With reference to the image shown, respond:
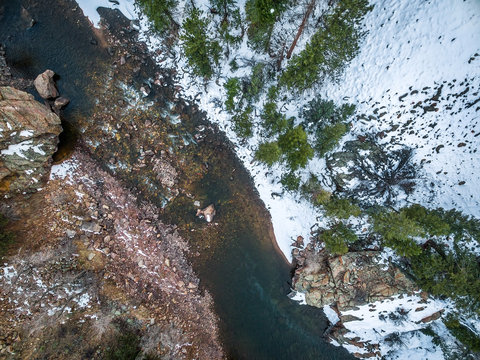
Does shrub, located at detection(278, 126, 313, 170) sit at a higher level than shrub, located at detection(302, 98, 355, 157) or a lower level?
lower

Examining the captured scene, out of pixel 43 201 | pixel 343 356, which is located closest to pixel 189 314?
pixel 343 356

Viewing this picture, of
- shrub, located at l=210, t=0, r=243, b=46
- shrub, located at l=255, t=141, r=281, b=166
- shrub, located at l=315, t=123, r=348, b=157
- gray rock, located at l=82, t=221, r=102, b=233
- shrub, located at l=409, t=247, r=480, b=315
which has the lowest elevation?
shrub, located at l=409, t=247, r=480, b=315

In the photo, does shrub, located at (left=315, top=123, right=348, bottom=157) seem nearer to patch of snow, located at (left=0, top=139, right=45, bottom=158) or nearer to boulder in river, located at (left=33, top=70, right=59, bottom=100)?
patch of snow, located at (left=0, top=139, right=45, bottom=158)

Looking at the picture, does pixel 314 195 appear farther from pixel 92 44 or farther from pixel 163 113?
pixel 92 44

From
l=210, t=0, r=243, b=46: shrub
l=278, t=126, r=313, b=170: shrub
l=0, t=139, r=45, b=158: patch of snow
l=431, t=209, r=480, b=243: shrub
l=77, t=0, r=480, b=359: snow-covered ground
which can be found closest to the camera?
l=77, t=0, r=480, b=359: snow-covered ground

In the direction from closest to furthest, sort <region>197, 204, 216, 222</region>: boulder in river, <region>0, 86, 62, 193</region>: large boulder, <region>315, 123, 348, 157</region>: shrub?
<region>315, 123, 348, 157</region>: shrub < <region>0, 86, 62, 193</region>: large boulder < <region>197, 204, 216, 222</region>: boulder in river

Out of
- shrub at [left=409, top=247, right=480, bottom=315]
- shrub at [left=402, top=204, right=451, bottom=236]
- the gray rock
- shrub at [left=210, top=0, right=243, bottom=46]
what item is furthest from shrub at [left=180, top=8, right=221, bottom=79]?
shrub at [left=409, top=247, right=480, bottom=315]

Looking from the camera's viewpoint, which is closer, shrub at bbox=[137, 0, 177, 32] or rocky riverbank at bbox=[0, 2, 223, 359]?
shrub at bbox=[137, 0, 177, 32]

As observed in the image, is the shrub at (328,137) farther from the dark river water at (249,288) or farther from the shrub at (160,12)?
the shrub at (160,12)
